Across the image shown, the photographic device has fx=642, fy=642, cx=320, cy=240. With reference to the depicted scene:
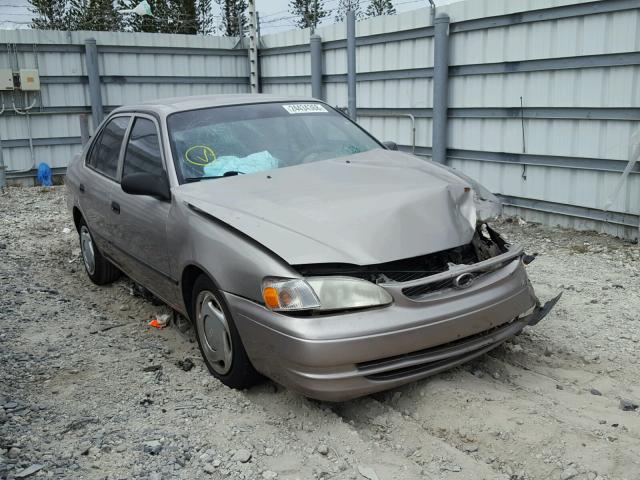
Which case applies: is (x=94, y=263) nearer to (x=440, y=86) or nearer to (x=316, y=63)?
(x=440, y=86)

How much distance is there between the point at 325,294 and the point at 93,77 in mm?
10306

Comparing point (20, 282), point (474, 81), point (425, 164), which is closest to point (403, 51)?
point (474, 81)

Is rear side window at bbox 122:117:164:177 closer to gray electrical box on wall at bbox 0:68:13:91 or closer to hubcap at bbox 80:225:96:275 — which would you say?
hubcap at bbox 80:225:96:275

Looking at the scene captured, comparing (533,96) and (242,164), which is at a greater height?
(533,96)

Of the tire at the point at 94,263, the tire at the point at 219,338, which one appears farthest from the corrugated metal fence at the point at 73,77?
the tire at the point at 219,338

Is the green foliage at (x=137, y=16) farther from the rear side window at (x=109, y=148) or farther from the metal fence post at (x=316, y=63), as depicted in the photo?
the rear side window at (x=109, y=148)

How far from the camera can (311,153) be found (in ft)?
15.0

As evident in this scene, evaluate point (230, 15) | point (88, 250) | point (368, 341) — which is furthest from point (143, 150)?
point (230, 15)

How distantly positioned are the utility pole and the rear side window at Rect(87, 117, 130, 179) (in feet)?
24.9

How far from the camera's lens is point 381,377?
3125 mm

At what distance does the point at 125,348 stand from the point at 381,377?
2128 millimetres

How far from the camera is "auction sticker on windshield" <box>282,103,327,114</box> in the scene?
4.89m

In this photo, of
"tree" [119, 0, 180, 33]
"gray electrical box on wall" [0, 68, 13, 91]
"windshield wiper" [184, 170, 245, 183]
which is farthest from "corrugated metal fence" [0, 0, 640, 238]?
"tree" [119, 0, 180, 33]

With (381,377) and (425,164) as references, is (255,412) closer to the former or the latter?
(381,377)
